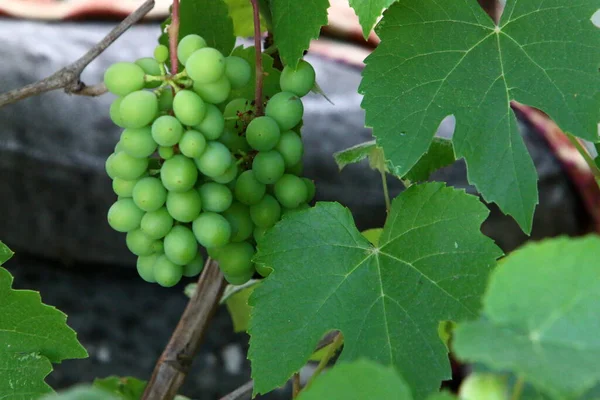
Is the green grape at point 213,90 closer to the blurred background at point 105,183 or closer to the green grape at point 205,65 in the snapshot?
the green grape at point 205,65

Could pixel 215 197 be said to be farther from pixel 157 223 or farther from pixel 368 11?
pixel 368 11

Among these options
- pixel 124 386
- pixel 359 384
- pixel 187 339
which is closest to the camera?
pixel 359 384

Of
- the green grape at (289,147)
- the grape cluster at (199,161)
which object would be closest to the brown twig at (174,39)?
the grape cluster at (199,161)

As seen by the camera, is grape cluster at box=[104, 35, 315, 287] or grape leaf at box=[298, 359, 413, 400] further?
grape cluster at box=[104, 35, 315, 287]

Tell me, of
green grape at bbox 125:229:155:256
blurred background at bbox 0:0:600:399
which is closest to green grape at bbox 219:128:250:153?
green grape at bbox 125:229:155:256

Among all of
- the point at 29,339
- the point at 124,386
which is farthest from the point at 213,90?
the point at 124,386

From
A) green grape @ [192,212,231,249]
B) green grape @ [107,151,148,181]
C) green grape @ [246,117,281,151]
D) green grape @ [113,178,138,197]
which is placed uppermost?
green grape @ [246,117,281,151]

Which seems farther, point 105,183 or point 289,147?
point 105,183

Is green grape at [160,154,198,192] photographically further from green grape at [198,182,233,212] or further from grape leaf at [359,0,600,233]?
grape leaf at [359,0,600,233]
